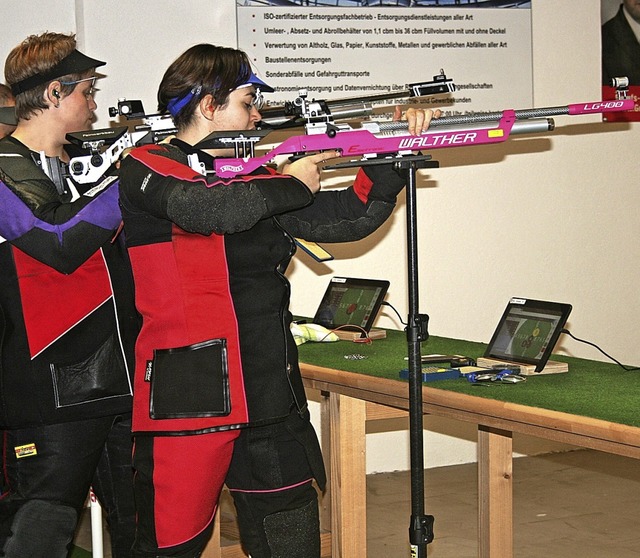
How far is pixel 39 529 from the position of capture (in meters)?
2.35

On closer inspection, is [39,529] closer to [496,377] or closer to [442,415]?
[442,415]

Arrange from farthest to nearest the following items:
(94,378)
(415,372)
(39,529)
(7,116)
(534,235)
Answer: (534,235)
(7,116)
(94,378)
(39,529)
(415,372)

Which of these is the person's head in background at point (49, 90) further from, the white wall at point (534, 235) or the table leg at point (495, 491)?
the white wall at point (534, 235)

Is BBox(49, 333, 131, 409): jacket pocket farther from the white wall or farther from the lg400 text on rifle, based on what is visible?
the white wall

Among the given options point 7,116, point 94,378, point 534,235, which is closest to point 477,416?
point 94,378

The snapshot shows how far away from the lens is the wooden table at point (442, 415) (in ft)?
7.88

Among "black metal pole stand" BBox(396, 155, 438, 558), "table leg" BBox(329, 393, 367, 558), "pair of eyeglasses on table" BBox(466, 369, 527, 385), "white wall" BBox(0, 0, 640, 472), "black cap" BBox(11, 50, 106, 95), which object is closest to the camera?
"black metal pole stand" BBox(396, 155, 438, 558)

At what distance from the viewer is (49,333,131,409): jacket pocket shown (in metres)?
2.41

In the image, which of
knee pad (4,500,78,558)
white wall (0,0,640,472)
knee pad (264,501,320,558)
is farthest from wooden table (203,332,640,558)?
white wall (0,0,640,472)

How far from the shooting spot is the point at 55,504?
2355 mm

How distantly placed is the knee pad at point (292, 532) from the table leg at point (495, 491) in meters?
0.92

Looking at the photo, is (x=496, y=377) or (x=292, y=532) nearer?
(x=292, y=532)

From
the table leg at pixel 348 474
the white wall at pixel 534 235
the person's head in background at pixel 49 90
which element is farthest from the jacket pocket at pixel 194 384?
the white wall at pixel 534 235

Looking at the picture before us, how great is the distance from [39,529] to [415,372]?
92 cm
